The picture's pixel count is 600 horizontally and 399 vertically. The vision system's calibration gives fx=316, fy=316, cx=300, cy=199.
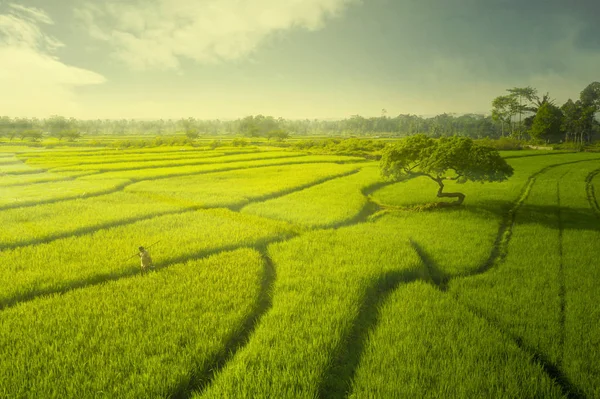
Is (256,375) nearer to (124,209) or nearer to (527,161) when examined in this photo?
(124,209)

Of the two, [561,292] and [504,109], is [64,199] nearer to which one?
[561,292]

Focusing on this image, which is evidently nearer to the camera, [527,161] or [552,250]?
[552,250]

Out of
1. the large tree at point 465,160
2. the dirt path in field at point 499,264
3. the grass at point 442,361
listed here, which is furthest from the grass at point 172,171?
the grass at point 442,361

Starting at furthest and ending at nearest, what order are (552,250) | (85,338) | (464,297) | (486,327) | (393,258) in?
1. (552,250)
2. (393,258)
3. (464,297)
4. (486,327)
5. (85,338)

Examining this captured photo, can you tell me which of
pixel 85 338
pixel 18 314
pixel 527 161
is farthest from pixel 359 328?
pixel 527 161

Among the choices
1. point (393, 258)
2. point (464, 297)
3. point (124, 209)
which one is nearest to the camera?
point (464, 297)

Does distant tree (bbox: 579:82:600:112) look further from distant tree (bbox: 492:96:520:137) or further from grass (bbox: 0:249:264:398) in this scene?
grass (bbox: 0:249:264:398)

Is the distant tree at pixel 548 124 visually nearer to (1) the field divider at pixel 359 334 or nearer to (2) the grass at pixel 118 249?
(1) the field divider at pixel 359 334

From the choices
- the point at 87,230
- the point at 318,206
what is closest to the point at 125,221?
the point at 87,230
